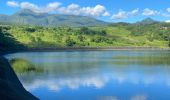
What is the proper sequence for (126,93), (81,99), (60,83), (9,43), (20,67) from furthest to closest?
(9,43)
(20,67)
(60,83)
(126,93)
(81,99)

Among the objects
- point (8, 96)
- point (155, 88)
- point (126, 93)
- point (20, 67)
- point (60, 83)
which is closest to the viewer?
point (8, 96)

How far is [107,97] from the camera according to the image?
50.8 metres

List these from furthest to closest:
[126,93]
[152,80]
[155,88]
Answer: [152,80] < [155,88] < [126,93]

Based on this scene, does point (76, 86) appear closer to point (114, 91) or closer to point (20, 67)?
point (114, 91)

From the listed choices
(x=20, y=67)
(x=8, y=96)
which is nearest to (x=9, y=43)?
(x=20, y=67)

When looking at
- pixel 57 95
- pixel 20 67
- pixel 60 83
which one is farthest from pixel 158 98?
pixel 20 67

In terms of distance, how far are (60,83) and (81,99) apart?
16.2 m

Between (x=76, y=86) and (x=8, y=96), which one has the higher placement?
(x=8, y=96)

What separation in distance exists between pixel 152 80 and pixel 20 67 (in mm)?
26995

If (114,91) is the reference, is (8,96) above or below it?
above

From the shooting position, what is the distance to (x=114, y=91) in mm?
56594

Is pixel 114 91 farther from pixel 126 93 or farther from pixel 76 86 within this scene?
pixel 76 86

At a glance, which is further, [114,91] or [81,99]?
[114,91]

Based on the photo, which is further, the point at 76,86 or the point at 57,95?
the point at 76,86
